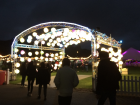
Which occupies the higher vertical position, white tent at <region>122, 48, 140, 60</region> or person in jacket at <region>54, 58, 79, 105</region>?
white tent at <region>122, 48, 140, 60</region>

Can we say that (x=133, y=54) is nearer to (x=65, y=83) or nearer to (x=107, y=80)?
(x=107, y=80)

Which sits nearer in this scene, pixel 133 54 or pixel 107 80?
pixel 107 80

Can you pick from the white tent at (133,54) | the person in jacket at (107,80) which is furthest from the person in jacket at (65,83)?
the white tent at (133,54)

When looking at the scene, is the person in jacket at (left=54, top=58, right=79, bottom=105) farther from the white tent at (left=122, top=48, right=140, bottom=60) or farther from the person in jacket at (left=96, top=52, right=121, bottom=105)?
the white tent at (left=122, top=48, right=140, bottom=60)

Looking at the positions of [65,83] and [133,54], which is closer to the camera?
[65,83]

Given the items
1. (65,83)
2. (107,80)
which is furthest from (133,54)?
(65,83)

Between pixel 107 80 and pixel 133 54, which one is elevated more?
pixel 133 54

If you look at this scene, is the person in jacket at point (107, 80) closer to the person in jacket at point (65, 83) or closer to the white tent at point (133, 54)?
the person in jacket at point (65, 83)

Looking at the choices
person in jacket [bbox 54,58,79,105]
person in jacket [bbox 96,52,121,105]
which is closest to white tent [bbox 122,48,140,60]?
person in jacket [bbox 96,52,121,105]

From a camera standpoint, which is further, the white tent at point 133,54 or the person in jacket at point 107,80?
the white tent at point 133,54

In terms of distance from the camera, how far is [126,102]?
209 inches

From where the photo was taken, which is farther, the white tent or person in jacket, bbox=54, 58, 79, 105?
the white tent

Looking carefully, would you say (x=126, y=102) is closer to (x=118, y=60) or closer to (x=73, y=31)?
(x=73, y=31)

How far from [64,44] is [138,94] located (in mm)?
14761
